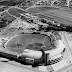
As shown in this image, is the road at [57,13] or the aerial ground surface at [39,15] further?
the road at [57,13]

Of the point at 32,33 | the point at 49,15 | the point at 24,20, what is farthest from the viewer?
the point at 49,15

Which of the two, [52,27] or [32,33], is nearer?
[32,33]

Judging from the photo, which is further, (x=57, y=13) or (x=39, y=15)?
(x=57, y=13)

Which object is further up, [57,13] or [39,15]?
[57,13]

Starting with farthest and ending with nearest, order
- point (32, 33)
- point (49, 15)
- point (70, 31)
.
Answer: point (49, 15), point (70, 31), point (32, 33)

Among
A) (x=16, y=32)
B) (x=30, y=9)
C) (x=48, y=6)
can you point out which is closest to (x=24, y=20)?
(x=16, y=32)

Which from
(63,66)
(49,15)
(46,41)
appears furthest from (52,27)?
(63,66)

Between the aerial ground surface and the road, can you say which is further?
the road

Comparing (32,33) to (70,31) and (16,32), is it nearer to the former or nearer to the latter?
(16,32)

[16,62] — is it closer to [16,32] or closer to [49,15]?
[16,32]
